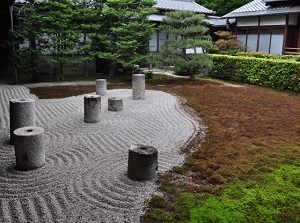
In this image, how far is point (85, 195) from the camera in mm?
4461

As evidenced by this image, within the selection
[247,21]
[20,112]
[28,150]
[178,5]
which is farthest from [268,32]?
[28,150]

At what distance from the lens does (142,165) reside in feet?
16.3

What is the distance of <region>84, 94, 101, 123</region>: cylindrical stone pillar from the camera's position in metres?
8.43

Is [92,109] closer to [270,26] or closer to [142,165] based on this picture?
[142,165]

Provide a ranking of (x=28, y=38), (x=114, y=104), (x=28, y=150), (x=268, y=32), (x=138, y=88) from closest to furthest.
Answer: (x=28, y=150) < (x=114, y=104) < (x=138, y=88) < (x=28, y=38) < (x=268, y=32)

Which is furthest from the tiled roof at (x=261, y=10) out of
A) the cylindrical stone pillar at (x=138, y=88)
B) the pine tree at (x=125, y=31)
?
the cylindrical stone pillar at (x=138, y=88)

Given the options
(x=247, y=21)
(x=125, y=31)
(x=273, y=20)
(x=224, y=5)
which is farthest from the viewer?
(x=224, y=5)

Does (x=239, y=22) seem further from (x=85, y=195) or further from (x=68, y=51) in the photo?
(x=85, y=195)

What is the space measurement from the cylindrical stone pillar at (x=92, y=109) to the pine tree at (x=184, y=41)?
8316mm

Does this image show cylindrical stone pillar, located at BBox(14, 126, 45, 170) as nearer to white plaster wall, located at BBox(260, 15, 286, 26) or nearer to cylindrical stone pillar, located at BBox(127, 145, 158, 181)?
cylindrical stone pillar, located at BBox(127, 145, 158, 181)

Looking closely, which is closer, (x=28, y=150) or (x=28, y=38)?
(x=28, y=150)

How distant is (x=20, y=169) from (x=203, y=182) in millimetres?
3138

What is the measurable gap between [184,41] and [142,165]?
11.9m

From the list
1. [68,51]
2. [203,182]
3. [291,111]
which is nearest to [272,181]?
[203,182]
